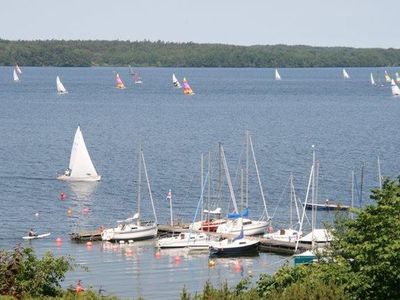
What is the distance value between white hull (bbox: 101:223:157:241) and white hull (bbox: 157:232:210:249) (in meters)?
3.15

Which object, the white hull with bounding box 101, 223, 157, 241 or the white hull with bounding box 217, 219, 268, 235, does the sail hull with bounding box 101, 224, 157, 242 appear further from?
the white hull with bounding box 217, 219, 268, 235

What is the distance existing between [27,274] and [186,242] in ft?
91.1

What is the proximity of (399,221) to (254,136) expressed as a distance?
103m

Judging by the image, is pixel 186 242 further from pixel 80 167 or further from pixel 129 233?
pixel 80 167

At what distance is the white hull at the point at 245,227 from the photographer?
2628 inches

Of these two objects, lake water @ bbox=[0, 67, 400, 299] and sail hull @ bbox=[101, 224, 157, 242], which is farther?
sail hull @ bbox=[101, 224, 157, 242]

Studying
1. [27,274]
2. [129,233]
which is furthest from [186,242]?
[27,274]

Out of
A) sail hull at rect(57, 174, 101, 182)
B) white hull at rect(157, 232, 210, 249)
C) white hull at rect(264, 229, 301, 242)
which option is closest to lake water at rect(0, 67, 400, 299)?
white hull at rect(157, 232, 210, 249)

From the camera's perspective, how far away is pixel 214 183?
3295 inches

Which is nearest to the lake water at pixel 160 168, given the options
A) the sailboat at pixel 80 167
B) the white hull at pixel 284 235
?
the sailboat at pixel 80 167

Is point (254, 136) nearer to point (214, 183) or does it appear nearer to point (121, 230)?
point (214, 183)

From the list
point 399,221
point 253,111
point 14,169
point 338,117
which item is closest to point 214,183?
point 14,169

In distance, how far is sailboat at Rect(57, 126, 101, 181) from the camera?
3745 inches

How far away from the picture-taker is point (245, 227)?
67.2m
